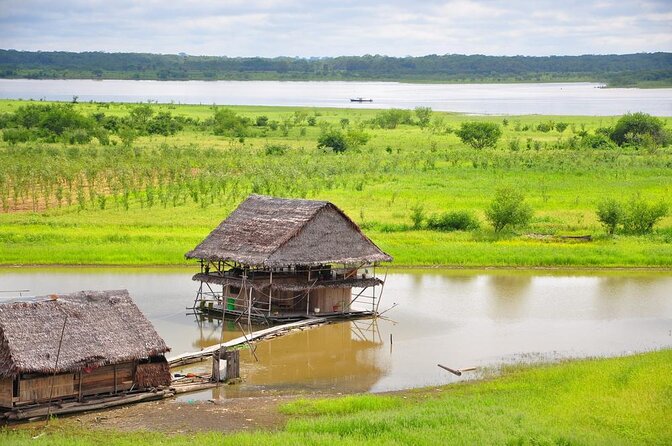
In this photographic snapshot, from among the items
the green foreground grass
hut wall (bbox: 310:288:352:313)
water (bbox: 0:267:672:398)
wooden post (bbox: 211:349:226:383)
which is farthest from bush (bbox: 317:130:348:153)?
the green foreground grass

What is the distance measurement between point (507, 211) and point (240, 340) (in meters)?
18.4

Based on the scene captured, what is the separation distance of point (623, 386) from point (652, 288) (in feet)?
46.5

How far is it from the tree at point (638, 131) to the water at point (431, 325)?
41.8 metres

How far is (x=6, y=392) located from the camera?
21.5 meters

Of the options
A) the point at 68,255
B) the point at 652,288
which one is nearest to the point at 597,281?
the point at 652,288

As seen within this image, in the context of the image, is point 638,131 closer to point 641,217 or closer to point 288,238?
point 641,217

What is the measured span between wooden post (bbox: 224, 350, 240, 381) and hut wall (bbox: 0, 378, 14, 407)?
5.11 m

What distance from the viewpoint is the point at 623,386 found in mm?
23422

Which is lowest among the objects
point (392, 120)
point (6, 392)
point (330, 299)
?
point (330, 299)

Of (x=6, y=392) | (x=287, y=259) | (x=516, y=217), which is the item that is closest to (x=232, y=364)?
(x=6, y=392)

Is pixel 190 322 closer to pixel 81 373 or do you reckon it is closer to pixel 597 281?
pixel 81 373


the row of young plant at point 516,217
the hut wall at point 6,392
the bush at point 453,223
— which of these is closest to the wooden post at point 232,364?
the hut wall at point 6,392

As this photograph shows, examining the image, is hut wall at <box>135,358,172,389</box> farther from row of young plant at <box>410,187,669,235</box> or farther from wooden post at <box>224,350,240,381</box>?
row of young plant at <box>410,187,669,235</box>

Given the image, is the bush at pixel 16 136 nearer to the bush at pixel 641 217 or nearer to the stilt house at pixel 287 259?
the bush at pixel 641 217
